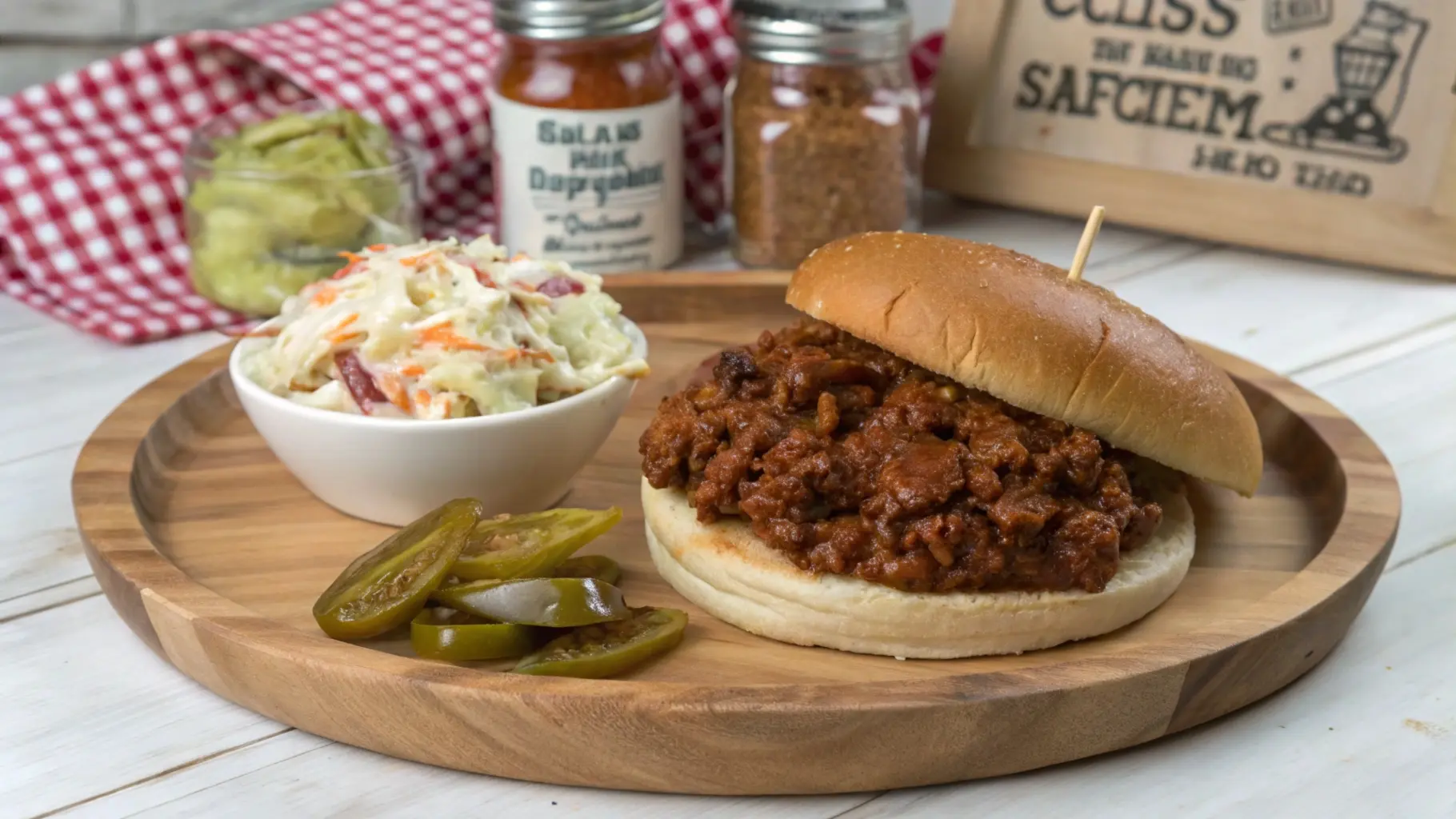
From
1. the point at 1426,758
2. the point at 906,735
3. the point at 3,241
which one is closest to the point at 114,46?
the point at 3,241

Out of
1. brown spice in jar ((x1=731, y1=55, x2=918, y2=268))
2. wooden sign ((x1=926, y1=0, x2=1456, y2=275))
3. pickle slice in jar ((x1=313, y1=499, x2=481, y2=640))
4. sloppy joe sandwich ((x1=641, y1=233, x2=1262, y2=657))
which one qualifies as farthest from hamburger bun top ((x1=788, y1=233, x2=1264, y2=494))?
wooden sign ((x1=926, y1=0, x2=1456, y2=275))

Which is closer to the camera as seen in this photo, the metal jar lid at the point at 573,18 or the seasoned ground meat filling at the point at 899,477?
the seasoned ground meat filling at the point at 899,477

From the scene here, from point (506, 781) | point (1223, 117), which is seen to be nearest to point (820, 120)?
point (1223, 117)

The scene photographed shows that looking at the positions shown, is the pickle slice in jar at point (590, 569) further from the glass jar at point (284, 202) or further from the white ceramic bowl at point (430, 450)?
the glass jar at point (284, 202)

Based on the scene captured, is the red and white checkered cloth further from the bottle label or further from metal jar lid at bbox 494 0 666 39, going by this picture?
metal jar lid at bbox 494 0 666 39

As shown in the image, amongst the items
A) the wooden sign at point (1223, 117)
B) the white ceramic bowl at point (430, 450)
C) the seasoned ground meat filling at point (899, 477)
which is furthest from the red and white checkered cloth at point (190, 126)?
the seasoned ground meat filling at point (899, 477)

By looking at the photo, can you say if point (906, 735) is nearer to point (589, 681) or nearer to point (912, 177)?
point (589, 681)
